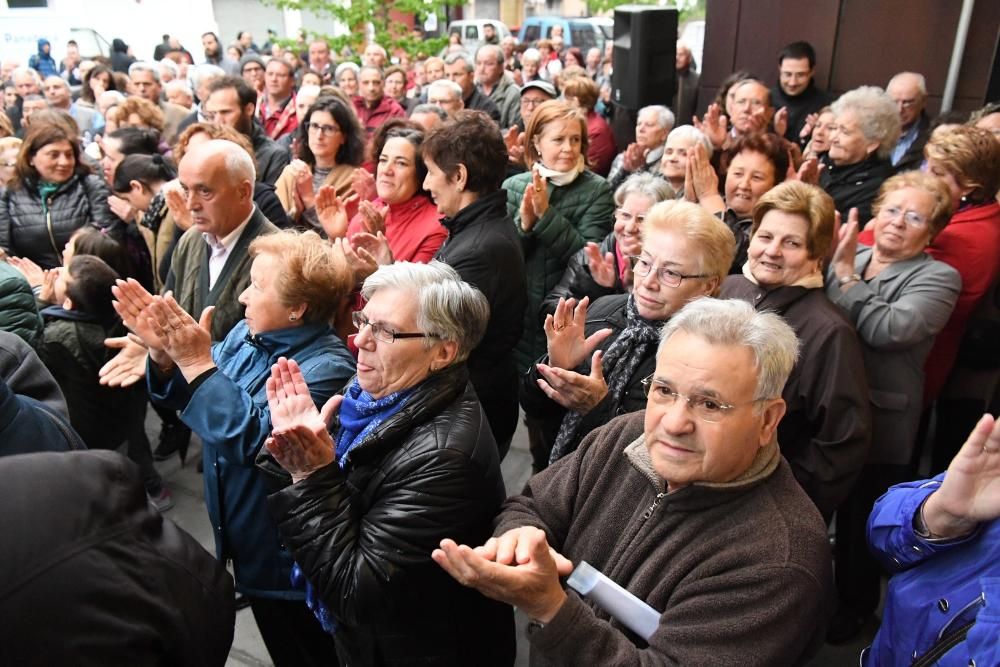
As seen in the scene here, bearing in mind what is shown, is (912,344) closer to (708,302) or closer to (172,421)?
(708,302)

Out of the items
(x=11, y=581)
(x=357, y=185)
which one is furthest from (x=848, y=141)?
(x=11, y=581)

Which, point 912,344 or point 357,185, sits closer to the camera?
point 912,344

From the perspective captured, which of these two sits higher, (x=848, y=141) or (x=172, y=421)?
(x=848, y=141)

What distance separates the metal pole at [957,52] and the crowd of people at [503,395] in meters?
1.49

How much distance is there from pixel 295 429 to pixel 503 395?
1302 mm

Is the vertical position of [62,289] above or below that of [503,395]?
above

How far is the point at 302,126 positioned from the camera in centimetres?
457

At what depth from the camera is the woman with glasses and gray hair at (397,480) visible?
170 cm

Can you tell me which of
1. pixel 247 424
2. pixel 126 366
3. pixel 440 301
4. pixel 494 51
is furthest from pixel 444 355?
pixel 494 51

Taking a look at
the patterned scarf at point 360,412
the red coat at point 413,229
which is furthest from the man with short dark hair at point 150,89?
the patterned scarf at point 360,412

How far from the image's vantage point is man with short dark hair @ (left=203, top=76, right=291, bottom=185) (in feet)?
15.8

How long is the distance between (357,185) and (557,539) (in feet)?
9.04

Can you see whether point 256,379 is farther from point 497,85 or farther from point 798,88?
point 497,85

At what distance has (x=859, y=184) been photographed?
377 cm
